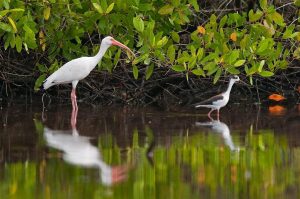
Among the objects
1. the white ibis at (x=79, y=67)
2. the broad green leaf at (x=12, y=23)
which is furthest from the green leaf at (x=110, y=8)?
the broad green leaf at (x=12, y=23)

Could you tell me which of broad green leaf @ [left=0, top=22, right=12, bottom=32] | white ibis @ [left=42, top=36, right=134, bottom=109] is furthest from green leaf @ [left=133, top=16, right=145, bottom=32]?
broad green leaf @ [left=0, top=22, right=12, bottom=32]

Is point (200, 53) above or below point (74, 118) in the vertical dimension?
above

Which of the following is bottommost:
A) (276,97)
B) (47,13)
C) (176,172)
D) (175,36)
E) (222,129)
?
(176,172)

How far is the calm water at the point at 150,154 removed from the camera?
341 inches

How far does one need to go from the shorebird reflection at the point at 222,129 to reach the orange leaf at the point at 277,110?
1455 mm

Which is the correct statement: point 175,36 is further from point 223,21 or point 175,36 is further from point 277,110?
point 277,110

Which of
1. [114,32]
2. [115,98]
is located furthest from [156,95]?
[114,32]

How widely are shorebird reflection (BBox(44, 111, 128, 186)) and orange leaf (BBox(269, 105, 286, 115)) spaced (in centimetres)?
379

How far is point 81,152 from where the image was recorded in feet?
35.6

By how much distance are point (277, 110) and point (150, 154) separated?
5587 millimetres

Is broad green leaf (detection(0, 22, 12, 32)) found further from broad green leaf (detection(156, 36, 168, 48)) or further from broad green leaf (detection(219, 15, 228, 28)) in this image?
broad green leaf (detection(219, 15, 228, 28))

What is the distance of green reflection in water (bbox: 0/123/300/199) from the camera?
8.48 m

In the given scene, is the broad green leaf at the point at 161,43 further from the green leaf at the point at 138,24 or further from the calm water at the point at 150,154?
the calm water at the point at 150,154

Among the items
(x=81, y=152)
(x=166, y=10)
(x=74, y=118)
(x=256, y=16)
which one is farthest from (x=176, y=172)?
(x=256, y=16)
